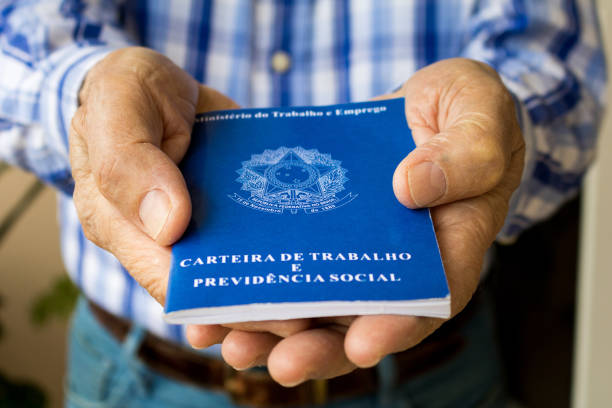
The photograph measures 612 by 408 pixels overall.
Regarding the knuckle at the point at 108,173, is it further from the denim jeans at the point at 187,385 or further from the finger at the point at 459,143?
the denim jeans at the point at 187,385

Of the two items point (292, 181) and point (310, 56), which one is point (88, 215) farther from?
point (310, 56)

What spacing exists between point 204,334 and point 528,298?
118cm

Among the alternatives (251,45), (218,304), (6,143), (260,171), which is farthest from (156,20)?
(218,304)

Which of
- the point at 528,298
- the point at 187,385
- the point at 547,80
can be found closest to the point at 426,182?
the point at 547,80

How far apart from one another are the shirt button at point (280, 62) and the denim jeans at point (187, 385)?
1.52 ft

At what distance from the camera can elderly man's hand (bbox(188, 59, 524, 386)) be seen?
43 cm

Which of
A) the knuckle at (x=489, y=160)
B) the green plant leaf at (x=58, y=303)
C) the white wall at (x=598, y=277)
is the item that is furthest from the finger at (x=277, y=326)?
the green plant leaf at (x=58, y=303)

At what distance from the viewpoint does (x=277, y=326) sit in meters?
0.45

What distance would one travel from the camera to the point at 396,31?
2.77 ft

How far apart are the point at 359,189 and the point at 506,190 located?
16cm

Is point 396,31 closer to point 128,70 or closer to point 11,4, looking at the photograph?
point 128,70

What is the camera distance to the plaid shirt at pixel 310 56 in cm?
75

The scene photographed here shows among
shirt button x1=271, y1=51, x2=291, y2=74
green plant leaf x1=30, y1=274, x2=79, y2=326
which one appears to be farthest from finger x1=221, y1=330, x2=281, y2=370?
green plant leaf x1=30, y1=274, x2=79, y2=326

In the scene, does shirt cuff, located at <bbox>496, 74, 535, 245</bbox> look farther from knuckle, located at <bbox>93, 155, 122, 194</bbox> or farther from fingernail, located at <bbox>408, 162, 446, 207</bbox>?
knuckle, located at <bbox>93, 155, 122, 194</bbox>
